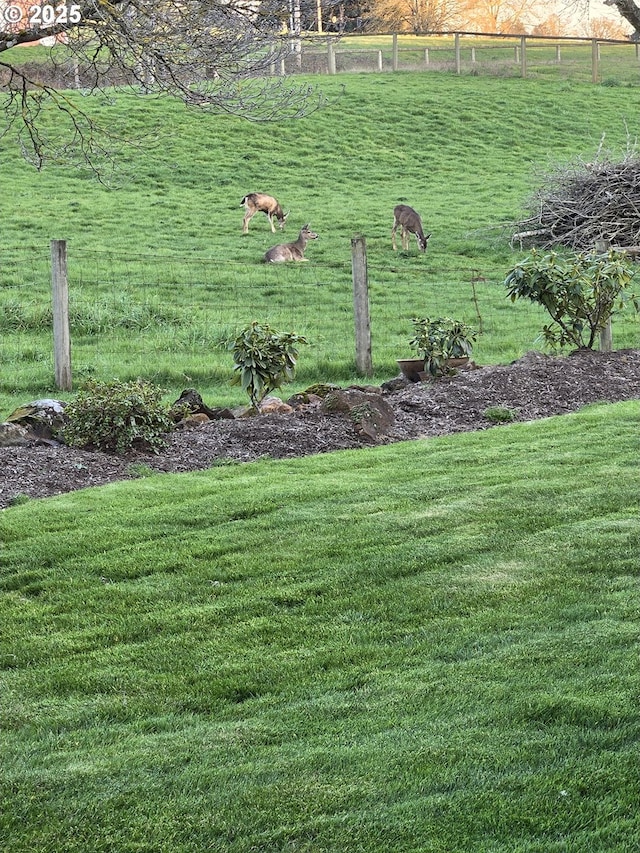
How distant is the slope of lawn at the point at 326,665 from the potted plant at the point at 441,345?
462 centimetres

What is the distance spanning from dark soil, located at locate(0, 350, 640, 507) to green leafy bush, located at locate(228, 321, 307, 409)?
1.51 feet

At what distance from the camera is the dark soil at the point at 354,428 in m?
8.77

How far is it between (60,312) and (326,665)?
9.24 meters

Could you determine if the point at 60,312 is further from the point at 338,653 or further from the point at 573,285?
the point at 338,653

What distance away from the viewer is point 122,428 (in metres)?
9.41

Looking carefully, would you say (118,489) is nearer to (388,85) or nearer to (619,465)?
(619,465)

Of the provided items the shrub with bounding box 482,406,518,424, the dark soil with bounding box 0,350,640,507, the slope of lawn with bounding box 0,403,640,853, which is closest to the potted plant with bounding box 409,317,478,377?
the dark soil with bounding box 0,350,640,507

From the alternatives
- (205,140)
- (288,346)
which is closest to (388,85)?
(205,140)

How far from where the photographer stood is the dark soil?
8766 millimetres

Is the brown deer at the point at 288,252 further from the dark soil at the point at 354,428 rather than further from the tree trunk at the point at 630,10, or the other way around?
the tree trunk at the point at 630,10

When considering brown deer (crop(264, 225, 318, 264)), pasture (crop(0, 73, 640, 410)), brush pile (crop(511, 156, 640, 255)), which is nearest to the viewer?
pasture (crop(0, 73, 640, 410))

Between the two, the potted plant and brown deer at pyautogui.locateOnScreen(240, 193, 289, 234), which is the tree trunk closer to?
the potted plant

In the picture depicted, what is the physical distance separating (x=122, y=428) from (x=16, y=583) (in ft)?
11.4

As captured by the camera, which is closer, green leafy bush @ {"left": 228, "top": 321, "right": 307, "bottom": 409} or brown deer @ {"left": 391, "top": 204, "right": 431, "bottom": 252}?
green leafy bush @ {"left": 228, "top": 321, "right": 307, "bottom": 409}
